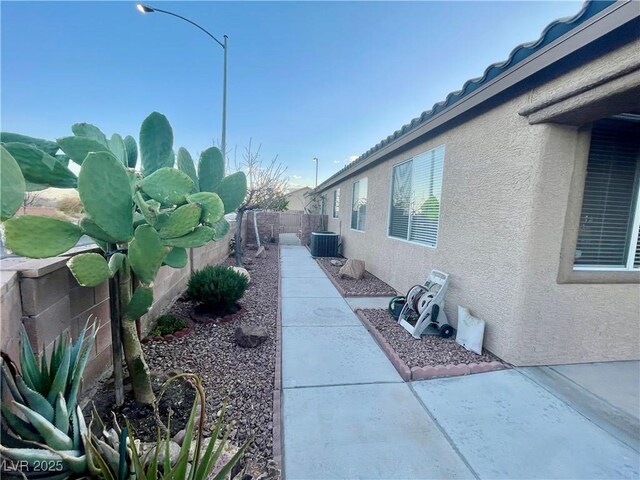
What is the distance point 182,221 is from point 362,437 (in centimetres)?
209

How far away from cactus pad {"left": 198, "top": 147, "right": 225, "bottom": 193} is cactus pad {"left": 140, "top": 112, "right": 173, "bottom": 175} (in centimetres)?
29

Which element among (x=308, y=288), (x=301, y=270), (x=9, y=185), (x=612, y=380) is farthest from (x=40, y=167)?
(x=301, y=270)

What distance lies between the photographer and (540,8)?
12.2 feet

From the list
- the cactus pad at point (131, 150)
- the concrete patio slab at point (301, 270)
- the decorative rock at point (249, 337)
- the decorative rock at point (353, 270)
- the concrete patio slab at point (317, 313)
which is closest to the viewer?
the cactus pad at point (131, 150)

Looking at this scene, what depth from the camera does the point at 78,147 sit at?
6.47 feet

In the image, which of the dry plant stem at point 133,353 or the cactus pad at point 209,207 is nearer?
the cactus pad at point 209,207

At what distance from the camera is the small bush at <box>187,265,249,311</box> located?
430 centimetres

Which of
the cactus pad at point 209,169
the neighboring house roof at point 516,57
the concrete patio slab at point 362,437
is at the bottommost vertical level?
the concrete patio slab at point 362,437

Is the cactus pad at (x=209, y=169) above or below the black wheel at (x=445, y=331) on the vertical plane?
above

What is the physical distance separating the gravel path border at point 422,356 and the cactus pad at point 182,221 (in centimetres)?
254

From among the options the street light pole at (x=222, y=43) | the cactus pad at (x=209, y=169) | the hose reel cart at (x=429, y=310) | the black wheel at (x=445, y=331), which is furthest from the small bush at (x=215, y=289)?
the street light pole at (x=222, y=43)

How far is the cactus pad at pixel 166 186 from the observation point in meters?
2.03

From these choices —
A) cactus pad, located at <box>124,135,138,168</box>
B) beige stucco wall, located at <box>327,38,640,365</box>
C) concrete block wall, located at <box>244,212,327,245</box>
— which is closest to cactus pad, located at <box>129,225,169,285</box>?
cactus pad, located at <box>124,135,138,168</box>

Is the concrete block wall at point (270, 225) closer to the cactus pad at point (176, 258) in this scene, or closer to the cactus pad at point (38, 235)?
the cactus pad at point (176, 258)
